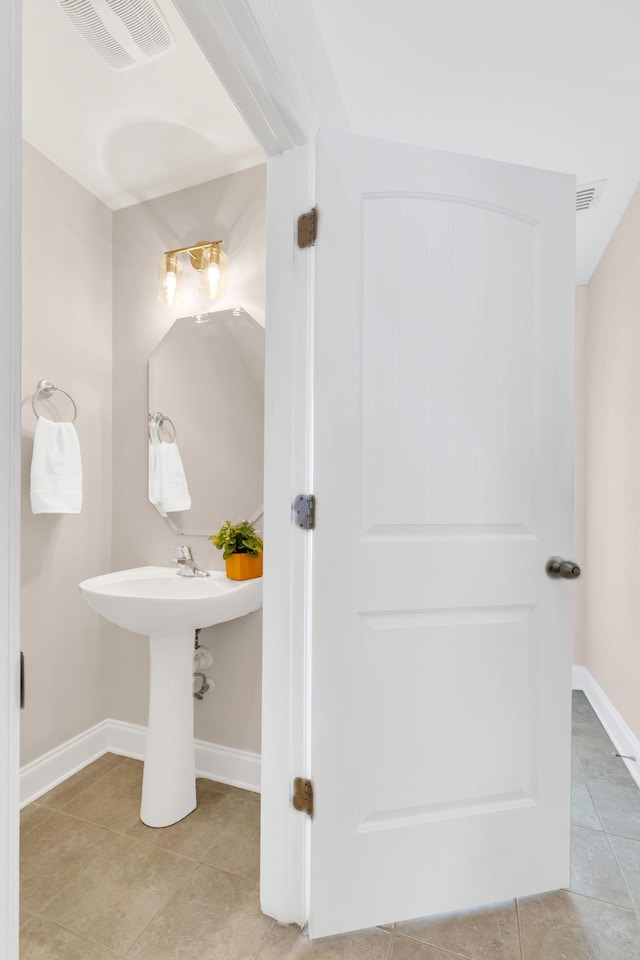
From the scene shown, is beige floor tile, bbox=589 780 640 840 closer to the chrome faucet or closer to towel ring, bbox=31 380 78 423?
the chrome faucet

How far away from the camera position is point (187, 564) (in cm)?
194

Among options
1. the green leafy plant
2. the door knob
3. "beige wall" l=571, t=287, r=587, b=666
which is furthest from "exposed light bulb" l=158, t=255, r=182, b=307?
"beige wall" l=571, t=287, r=587, b=666

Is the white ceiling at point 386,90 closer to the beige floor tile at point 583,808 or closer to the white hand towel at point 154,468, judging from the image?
the white hand towel at point 154,468

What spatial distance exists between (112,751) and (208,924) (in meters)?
1.05

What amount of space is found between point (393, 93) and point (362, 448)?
126 centimetres

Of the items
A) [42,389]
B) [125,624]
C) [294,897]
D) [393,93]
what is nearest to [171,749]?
[125,624]

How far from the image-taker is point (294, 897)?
1.27 meters

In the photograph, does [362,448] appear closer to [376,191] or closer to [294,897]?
[376,191]

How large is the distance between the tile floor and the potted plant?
82 centimetres

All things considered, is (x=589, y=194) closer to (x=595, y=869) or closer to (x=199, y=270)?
(x=199, y=270)

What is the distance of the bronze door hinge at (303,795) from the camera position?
4.06 feet

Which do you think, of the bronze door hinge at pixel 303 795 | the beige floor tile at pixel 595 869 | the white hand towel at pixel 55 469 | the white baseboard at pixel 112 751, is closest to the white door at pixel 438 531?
the bronze door hinge at pixel 303 795

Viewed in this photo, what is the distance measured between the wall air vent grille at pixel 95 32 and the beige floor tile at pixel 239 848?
240 cm

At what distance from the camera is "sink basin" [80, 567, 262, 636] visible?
1562 mm
